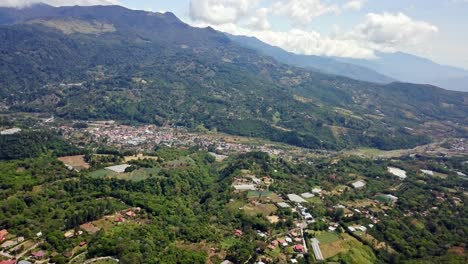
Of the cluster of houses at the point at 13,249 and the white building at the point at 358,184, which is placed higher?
the white building at the point at 358,184

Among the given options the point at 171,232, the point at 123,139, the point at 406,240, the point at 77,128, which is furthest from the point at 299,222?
the point at 77,128

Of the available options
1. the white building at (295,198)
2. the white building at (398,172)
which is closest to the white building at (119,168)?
the white building at (295,198)

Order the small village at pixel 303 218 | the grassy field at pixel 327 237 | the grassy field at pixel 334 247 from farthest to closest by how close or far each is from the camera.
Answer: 1. the grassy field at pixel 327 237
2. the grassy field at pixel 334 247
3. the small village at pixel 303 218

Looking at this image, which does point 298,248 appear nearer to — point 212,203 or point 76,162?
point 212,203

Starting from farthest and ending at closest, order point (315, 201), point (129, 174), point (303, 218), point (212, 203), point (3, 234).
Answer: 1. point (129, 174)
2. point (315, 201)
3. point (212, 203)
4. point (303, 218)
5. point (3, 234)

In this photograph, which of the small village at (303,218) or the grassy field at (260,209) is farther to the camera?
the grassy field at (260,209)

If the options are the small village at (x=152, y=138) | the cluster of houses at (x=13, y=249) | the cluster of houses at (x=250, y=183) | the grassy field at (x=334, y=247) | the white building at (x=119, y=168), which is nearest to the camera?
the cluster of houses at (x=13, y=249)

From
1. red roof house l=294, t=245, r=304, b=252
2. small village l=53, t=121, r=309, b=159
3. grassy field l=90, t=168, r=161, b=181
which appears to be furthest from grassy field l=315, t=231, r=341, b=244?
small village l=53, t=121, r=309, b=159

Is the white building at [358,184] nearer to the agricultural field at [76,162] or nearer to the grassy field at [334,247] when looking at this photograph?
the grassy field at [334,247]

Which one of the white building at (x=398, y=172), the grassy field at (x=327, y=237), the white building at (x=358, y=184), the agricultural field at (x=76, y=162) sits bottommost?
the agricultural field at (x=76, y=162)

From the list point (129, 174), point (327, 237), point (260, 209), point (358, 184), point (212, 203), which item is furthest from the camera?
point (358, 184)

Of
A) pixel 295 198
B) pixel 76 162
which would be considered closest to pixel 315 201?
pixel 295 198

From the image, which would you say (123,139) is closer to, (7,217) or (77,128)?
(77,128)
